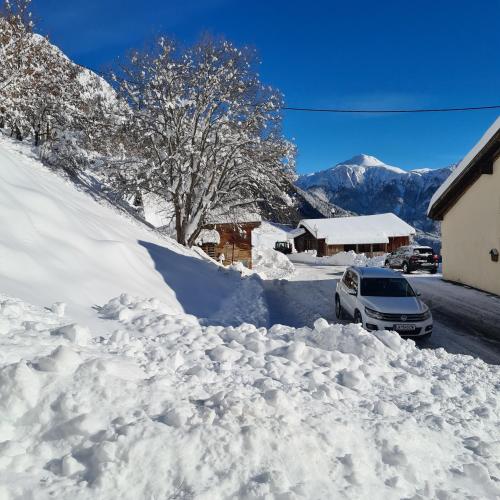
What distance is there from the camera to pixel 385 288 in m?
10.0

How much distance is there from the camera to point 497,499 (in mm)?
2980

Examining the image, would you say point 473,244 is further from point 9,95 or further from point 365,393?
point 9,95

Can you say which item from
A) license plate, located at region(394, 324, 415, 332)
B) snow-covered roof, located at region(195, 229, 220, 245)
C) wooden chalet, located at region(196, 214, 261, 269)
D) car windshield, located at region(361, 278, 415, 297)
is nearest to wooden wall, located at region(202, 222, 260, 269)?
wooden chalet, located at region(196, 214, 261, 269)

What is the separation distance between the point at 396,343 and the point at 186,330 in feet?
10.8

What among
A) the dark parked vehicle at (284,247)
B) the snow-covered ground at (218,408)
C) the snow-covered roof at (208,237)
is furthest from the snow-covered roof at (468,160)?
the dark parked vehicle at (284,247)

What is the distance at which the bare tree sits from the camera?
17.9m

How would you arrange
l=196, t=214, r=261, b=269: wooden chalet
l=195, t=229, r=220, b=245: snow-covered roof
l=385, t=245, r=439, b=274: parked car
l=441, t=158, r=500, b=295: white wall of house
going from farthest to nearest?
l=196, t=214, r=261, b=269: wooden chalet, l=195, t=229, r=220, b=245: snow-covered roof, l=385, t=245, r=439, b=274: parked car, l=441, t=158, r=500, b=295: white wall of house

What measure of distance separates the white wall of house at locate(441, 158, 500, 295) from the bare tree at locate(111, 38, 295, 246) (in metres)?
8.85

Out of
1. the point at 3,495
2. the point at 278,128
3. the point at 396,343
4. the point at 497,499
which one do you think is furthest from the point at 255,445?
the point at 278,128

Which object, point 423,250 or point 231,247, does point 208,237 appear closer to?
point 231,247

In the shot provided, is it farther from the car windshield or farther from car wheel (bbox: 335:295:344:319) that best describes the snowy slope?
the car windshield

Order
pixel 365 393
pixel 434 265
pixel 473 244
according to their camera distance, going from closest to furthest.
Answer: pixel 365 393 → pixel 473 244 → pixel 434 265

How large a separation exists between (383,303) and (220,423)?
6.85 metres

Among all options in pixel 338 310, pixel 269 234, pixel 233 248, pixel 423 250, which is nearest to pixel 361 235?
pixel 423 250
